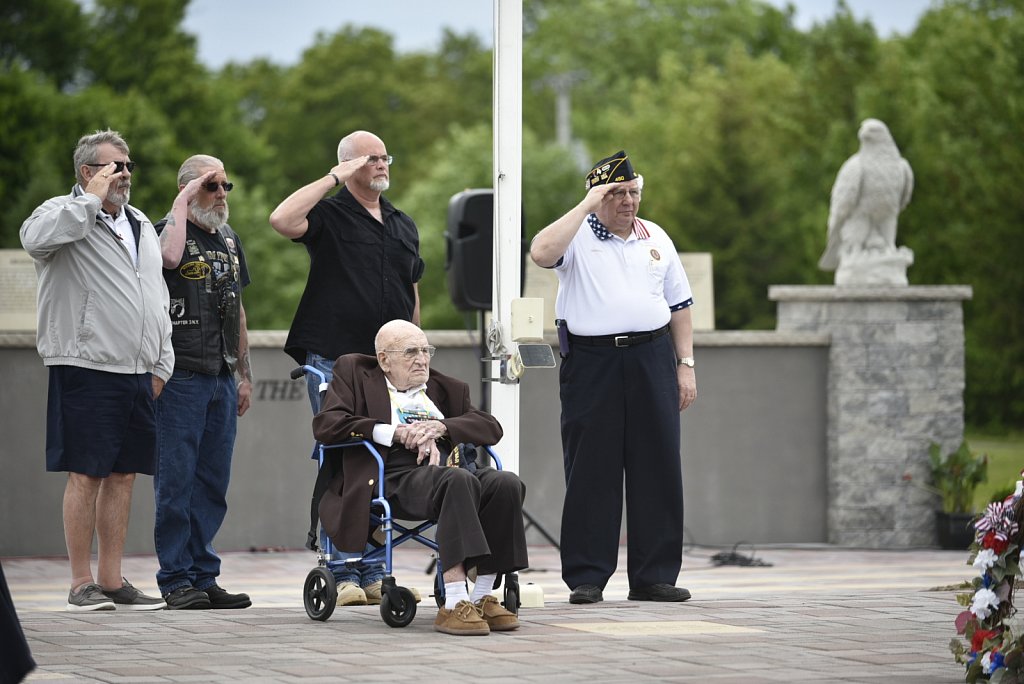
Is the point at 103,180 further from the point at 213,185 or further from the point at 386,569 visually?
the point at 386,569

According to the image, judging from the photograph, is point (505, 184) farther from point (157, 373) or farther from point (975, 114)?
point (975, 114)

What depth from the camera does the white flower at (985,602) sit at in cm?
471

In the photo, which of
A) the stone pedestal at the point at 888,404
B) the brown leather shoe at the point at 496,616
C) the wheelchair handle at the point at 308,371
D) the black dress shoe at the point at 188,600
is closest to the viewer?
the brown leather shoe at the point at 496,616

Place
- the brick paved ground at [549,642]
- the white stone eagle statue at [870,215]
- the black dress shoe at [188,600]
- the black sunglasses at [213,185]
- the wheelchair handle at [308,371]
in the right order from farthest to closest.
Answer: the white stone eagle statue at [870,215] < the black sunglasses at [213,185] < the black dress shoe at [188,600] < the wheelchair handle at [308,371] < the brick paved ground at [549,642]

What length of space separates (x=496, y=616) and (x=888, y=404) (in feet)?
18.5

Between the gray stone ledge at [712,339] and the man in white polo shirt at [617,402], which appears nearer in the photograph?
the man in white polo shirt at [617,402]

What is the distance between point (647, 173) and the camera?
4109 cm

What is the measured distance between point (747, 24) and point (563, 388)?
45410 millimetres

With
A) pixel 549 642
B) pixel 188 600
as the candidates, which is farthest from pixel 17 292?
pixel 549 642

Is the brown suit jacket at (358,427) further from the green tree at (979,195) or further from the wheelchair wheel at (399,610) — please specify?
the green tree at (979,195)

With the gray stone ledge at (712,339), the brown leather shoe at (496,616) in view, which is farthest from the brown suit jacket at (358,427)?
the gray stone ledge at (712,339)

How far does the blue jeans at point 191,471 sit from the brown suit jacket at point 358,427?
2.52 ft

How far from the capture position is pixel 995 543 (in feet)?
15.5

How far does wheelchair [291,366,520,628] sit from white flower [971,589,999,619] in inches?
74.0
